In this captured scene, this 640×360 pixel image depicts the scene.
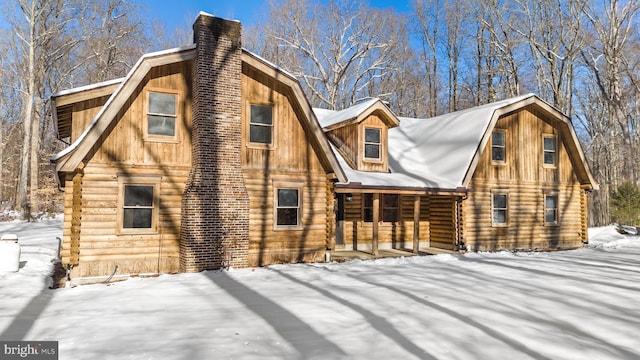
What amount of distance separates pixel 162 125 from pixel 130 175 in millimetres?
1630

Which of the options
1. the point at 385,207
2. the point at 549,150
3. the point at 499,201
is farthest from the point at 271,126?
the point at 549,150

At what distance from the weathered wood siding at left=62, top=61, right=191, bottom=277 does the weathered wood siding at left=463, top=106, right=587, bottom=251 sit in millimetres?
11096

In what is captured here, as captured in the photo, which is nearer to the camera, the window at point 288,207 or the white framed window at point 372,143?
the window at point 288,207

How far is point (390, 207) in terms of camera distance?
17.5m

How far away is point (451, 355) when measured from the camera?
17.2 ft

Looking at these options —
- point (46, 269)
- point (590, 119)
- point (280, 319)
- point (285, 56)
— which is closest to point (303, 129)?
point (280, 319)

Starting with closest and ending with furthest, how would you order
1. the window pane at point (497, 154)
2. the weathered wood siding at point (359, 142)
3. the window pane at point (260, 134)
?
the window pane at point (260, 134) → the weathered wood siding at point (359, 142) → the window pane at point (497, 154)

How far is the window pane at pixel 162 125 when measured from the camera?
1141 cm

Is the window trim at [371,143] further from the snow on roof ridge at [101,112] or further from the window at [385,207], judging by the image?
the snow on roof ridge at [101,112]

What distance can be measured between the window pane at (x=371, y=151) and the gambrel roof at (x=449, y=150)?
2.61 feet

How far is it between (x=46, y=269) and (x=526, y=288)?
12.7 meters

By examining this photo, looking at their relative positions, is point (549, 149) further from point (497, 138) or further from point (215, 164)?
point (215, 164)

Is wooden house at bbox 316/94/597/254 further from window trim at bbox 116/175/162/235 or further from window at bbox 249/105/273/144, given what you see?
window trim at bbox 116/175/162/235

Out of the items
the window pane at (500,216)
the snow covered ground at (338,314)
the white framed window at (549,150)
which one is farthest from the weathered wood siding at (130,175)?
the white framed window at (549,150)
